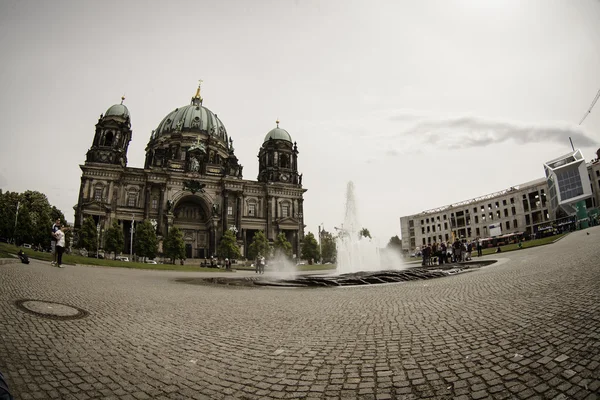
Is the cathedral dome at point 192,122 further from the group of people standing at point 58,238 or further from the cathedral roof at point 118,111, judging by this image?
the group of people standing at point 58,238

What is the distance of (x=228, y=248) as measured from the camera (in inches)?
2080

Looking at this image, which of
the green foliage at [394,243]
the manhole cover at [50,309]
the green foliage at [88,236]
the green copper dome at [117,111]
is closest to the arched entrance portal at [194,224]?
the green foliage at [88,236]

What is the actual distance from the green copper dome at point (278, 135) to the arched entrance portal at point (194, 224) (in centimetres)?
2442

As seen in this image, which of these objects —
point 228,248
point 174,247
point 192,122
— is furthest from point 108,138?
point 228,248

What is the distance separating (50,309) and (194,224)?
58387 millimetres

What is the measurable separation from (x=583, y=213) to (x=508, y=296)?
6680cm

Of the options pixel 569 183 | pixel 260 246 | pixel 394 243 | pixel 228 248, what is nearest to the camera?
pixel 228 248

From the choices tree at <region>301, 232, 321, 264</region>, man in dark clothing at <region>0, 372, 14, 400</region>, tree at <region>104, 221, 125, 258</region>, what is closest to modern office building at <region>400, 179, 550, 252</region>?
tree at <region>301, 232, 321, 264</region>

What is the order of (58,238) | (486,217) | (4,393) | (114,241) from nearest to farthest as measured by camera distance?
(4,393), (58,238), (114,241), (486,217)

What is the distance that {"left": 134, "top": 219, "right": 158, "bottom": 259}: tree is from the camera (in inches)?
1887

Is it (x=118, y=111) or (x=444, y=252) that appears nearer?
(x=444, y=252)

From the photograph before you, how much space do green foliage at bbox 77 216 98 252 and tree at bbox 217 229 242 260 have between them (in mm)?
19033

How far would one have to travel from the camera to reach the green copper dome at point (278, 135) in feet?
244

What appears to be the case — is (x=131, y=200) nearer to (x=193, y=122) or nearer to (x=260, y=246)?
(x=193, y=122)
